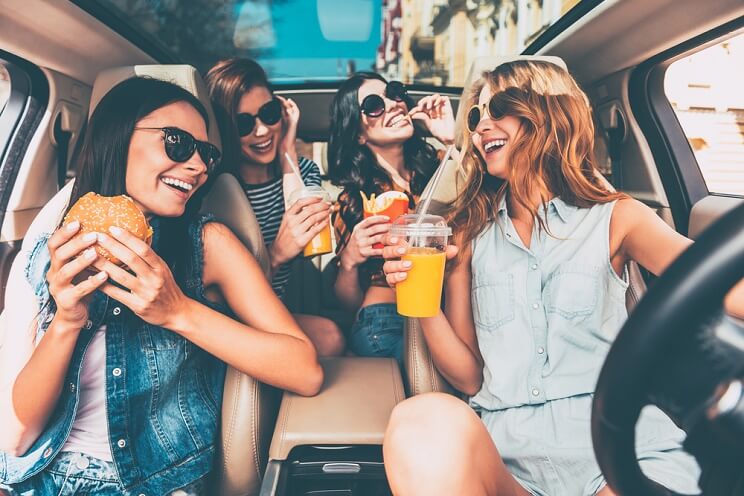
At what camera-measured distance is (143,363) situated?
1.32m

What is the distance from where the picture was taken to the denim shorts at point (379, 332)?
2.01 meters

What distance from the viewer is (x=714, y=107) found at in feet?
10.3

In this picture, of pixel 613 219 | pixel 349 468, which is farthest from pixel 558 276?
pixel 349 468

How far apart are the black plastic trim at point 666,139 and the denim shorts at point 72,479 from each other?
1983mm

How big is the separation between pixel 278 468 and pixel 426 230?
64 centimetres

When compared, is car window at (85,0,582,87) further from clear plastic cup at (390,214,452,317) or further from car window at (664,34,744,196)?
clear plastic cup at (390,214,452,317)

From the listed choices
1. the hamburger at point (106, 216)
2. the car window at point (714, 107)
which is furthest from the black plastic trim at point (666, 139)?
the hamburger at point (106, 216)

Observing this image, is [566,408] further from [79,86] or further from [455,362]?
[79,86]

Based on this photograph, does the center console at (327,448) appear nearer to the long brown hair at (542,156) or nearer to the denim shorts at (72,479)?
the denim shorts at (72,479)

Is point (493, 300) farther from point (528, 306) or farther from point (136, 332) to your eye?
point (136, 332)

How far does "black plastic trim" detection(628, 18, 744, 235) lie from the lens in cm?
213

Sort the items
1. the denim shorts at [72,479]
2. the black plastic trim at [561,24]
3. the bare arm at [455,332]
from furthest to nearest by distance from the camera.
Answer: the black plastic trim at [561,24]
the bare arm at [455,332]
the denim shorts at [72,479]

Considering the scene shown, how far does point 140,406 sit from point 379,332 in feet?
2.97

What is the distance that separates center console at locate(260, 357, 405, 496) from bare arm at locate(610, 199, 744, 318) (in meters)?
0.71
